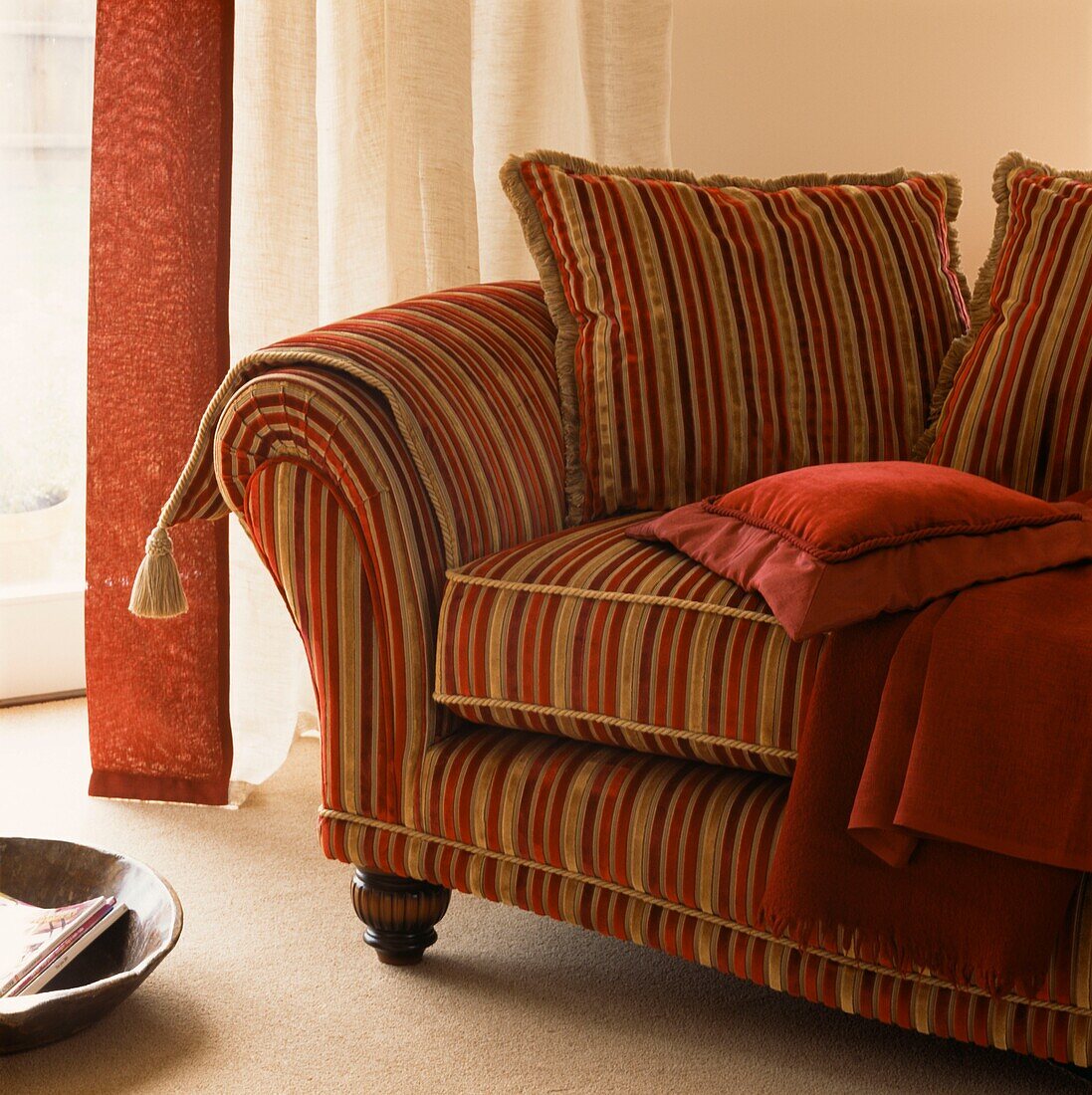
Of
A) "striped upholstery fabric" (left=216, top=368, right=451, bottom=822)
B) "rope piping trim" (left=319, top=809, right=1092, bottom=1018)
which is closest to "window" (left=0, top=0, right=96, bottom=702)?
"striped upholstery fabric" (left=216, top=368, right=451, bottom=822)

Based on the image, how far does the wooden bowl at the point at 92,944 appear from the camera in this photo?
4.36ft

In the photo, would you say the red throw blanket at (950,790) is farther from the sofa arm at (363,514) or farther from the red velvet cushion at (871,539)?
the sofa arm at (363,514)

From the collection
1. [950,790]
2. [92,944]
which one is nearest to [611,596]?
[950,790]

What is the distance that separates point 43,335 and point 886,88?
1862 millimetres

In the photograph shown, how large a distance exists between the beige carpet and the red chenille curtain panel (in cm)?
38

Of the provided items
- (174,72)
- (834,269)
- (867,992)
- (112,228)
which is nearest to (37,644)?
(112,228)

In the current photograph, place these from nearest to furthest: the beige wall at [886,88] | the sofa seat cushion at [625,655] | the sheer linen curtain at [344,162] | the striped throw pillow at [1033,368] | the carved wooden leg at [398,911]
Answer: the sofa seat cushion at [625,655]
the carved wooden leg at [398,911]
the striped throw pillow at [1033,368]
the sheer linen curtain at [344,162]
the beige wall at [886,88]

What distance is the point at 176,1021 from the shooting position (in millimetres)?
1478

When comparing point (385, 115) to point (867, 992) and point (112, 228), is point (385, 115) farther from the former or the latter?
point (867, 992)

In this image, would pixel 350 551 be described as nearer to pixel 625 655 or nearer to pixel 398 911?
pixel 625 655

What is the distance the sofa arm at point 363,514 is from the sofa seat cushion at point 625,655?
0.05 meters

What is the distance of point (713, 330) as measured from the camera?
182 cm

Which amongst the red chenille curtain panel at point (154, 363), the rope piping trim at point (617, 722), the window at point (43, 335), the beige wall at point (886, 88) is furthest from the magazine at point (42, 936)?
the beige wall at point (886, 88)

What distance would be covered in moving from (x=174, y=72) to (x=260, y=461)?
2.95 feet
